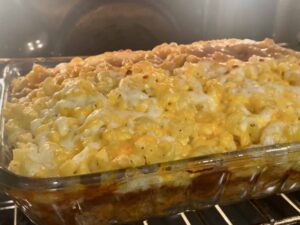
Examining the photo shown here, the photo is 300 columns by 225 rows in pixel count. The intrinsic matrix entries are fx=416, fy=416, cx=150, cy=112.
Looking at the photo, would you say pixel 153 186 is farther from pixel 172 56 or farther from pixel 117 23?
pixel 117 23

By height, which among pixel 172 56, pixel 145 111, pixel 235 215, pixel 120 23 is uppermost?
pixel 120 23

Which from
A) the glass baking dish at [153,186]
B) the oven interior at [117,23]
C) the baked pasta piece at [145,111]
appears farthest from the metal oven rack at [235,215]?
the oven interior at [117,23]

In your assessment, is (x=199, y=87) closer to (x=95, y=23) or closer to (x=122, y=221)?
(x=122, y=221)

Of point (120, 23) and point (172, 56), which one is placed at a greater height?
point (120, 23)

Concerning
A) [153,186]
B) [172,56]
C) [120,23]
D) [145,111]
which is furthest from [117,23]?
[153,186]

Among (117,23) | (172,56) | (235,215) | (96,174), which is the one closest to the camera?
(96,174)

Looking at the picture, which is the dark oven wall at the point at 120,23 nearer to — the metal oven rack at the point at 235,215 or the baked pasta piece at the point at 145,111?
the baked pasta piece at the point at 145,111
